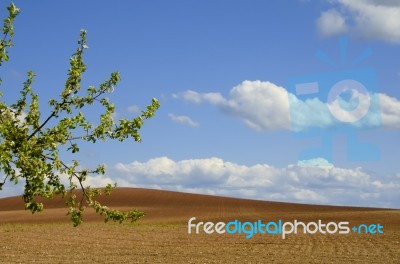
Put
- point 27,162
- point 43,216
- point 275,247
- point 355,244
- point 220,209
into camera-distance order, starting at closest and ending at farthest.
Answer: point 27,162, point 275,247, point 355,244, point 43,216, point 220,209

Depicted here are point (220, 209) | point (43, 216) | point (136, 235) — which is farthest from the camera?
point (220, 209)

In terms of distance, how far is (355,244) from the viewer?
42562mm

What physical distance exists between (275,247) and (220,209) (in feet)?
201

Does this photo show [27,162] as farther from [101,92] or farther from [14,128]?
[101,92]

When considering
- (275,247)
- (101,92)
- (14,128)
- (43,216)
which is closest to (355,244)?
(275,247)

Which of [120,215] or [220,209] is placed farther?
[220,209]

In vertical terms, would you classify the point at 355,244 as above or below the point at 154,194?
below

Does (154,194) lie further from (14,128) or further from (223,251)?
(14,128)

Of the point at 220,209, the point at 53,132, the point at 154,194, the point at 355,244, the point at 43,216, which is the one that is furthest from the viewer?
the point at 154,194

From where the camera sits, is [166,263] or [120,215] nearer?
[120,215]

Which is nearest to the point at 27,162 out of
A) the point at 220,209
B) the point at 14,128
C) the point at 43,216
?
the point at 14,128

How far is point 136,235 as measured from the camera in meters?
49.8

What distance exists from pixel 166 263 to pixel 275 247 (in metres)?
11.2

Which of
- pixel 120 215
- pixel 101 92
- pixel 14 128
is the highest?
pixel 101 92
